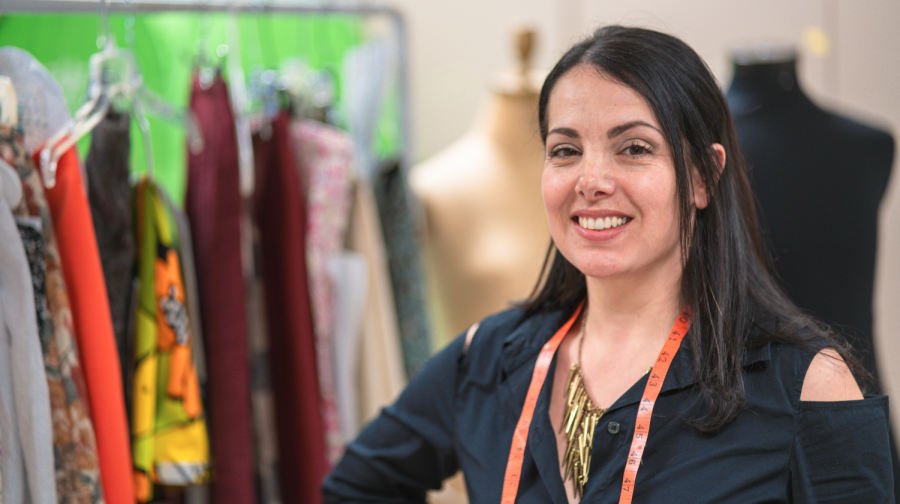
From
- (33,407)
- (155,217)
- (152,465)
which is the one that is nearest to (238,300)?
(155,217)

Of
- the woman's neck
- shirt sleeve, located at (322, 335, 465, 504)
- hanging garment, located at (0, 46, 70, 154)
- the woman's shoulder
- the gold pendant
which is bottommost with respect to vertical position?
shirt sleeve, located at (322, 335, 465, 504)

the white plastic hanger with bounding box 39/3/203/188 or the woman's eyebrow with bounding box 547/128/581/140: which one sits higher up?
the white plastic hanger with bounding box 39/3/203/188

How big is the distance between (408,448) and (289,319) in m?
0.43

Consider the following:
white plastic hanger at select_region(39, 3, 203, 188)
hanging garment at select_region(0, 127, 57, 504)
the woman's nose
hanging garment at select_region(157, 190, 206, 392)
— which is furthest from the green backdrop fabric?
the woman's nose

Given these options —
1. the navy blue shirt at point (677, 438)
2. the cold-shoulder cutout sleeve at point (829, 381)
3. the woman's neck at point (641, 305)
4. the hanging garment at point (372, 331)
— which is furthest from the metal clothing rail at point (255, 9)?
the cold-shoulder cutout sleeve at point (829, 381)

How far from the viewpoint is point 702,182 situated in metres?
1.21

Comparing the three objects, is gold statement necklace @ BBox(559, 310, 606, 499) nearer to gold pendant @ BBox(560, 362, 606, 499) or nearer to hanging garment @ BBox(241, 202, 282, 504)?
gold pendant @ BBox(560, 362, 606, 499)

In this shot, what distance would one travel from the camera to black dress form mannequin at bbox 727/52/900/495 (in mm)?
1749

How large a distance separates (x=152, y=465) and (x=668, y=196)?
1.05m

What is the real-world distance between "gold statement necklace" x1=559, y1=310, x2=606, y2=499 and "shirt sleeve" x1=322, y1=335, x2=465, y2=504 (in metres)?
0.25

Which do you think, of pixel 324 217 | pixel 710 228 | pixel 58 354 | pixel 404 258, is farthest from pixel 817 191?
pixel 58 354

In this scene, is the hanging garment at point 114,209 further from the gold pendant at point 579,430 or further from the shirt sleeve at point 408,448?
the gold pendant at point 579,430

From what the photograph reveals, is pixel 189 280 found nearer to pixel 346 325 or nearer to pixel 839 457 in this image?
pixel 346 325

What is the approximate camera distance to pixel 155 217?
149 centimetres
